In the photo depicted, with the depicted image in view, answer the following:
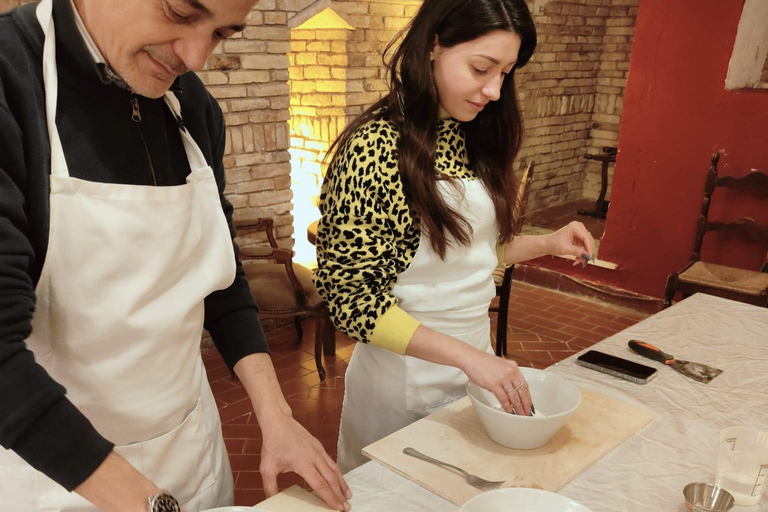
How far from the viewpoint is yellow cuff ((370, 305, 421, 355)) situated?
139 cm

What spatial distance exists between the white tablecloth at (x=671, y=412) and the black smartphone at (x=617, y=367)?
0.02 meters

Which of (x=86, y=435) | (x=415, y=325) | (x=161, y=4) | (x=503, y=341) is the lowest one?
(x=503, y=341)

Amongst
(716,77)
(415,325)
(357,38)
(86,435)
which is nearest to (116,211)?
(86,435)

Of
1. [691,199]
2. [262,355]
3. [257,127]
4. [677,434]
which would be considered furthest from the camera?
[691,199]

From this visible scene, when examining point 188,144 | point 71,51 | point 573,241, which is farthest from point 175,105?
point 573,241

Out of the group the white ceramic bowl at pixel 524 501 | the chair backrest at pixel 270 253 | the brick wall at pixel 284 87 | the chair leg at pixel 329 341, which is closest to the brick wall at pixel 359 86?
the brick wall at pixel 284 87

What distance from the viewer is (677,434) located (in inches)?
52.3

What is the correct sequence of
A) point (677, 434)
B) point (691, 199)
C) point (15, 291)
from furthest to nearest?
1. point (691, 199)
2. point (677, 434)
3. point (15, 291)

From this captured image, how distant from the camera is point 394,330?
54.9 inches

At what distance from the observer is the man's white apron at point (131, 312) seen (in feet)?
2.99

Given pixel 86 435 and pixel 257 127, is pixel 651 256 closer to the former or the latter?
pixel 257 127

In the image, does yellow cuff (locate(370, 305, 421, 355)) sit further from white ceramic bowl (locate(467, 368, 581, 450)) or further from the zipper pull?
the zipper pull

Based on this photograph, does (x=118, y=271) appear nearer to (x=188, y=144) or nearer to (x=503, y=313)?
(x=188, y=144)

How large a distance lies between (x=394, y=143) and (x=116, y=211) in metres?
0.71
